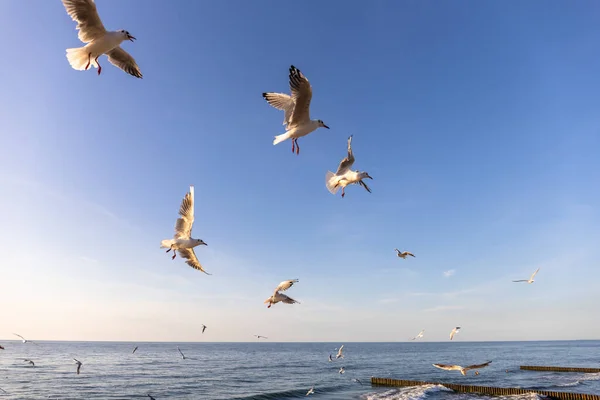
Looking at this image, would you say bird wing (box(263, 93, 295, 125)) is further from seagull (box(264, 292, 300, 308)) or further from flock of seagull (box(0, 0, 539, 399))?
seagull (box(264, 292, 300, 308))

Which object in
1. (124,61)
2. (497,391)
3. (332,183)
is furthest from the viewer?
(497,391)

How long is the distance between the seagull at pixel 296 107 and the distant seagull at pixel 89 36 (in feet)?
12.3

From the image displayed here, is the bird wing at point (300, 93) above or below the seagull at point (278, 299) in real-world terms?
above

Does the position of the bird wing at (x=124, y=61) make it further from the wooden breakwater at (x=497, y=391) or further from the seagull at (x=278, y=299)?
the wooden breakwater at (x=497, y=391)

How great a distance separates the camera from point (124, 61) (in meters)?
11.4

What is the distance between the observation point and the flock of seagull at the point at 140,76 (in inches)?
385

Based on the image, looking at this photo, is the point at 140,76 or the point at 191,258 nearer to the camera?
the point at 140,76

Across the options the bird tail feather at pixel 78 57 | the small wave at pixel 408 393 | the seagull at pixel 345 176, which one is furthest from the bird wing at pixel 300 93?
the small wave at pixel 408 393

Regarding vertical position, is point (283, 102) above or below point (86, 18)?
below

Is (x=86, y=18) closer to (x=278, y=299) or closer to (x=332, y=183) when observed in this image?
(x=332, y=183)

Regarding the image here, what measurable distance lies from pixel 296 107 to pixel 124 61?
4516 mm

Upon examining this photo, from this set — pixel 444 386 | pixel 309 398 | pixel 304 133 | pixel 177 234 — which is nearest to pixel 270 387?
pixel 309 398

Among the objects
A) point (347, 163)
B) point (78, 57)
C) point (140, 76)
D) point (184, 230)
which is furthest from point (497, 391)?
point (78, 57)

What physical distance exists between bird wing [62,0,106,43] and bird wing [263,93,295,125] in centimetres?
410
